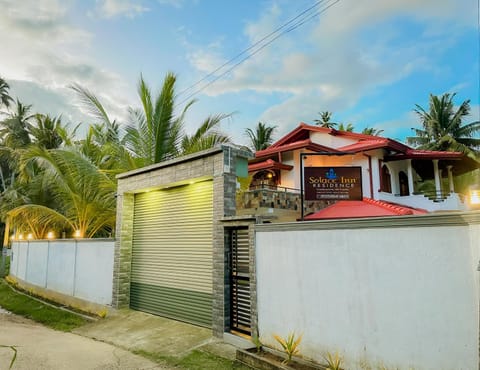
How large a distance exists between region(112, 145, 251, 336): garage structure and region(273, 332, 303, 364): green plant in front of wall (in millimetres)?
1429

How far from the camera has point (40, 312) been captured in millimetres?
9531

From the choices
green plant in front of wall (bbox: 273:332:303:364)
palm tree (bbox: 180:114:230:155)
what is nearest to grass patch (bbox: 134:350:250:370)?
green plant in front of wall (bbox: 273:332:303:364)

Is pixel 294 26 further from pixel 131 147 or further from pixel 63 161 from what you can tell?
pixel 63 161

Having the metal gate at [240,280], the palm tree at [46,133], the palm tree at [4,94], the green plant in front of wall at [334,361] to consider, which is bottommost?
the green plant in front of wall at [334,361]

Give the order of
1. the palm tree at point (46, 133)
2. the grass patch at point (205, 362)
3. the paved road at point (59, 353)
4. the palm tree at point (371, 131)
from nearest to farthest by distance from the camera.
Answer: the grass patch at point (205, 362) → the paved road at point (59, 353) → the palm tree at point (46, 133) → the palm tree at point (371, 131)

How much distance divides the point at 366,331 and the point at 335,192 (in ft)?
20.2

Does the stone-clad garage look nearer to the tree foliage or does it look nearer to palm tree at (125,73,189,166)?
palm tree at (125,73,189,166)

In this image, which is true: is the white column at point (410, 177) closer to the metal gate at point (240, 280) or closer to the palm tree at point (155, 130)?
the palm tree at point (155, 130)

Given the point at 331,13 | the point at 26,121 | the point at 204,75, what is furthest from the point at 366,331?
the point at 26,121

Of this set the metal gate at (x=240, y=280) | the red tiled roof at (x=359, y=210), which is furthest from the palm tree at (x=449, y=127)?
the metal gate at (x=240, y=280)

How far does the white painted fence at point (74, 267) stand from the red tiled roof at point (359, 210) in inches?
285

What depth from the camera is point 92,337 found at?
6.84 m

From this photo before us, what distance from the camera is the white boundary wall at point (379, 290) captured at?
324 centimetres

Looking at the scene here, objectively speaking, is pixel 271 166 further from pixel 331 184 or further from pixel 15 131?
pixel 15 131
